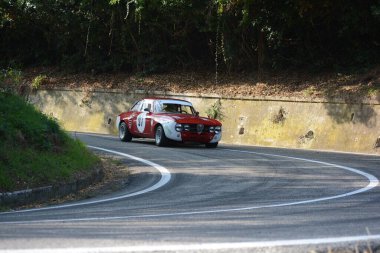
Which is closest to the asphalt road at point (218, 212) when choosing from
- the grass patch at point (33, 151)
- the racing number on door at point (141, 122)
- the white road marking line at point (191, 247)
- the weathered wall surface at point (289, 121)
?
the white road marking line at point (191, 247)

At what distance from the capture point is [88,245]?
20.2ft

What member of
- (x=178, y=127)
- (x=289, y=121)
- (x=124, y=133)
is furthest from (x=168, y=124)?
(x=289, y=121)

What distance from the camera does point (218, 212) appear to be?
28.9ft

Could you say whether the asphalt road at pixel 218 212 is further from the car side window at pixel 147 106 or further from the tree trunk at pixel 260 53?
the tree trunk at pixel 260 53

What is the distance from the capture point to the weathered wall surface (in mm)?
23188

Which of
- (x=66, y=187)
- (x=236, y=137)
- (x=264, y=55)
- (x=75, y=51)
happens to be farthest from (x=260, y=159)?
(x=75, y=51)

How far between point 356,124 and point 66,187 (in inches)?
543

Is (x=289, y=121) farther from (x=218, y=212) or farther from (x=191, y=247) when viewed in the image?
(x=191, y=247)

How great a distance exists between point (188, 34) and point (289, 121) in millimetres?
10137

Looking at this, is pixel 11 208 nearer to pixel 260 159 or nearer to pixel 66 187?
pixel 66 187

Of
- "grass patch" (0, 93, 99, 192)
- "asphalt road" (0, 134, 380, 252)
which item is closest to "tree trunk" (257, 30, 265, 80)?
"asphalt road" (0, 134, 380, 252)

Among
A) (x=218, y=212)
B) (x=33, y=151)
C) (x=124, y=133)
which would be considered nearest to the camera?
(x=218, y=212)

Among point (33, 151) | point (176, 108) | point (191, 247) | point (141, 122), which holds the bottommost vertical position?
point (191, 247)

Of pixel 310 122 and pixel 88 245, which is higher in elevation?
pixel 310 122
